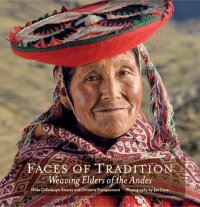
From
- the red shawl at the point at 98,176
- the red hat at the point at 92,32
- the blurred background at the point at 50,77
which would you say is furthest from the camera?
the blurred background at the point at 50,77

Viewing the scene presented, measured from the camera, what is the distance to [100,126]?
2484mm

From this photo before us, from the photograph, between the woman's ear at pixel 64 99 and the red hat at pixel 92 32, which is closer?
the red hat at pixel 92 32

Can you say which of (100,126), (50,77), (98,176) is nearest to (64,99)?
(100,126)

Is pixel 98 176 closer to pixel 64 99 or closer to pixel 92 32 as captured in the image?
pixel 64 99

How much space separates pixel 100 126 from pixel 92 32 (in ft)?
1.08

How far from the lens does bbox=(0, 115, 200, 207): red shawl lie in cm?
252

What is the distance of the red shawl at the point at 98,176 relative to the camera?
252 cm

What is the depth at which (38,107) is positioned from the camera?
26016mm

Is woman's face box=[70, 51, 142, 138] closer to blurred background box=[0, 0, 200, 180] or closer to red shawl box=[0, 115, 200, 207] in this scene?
red shawl box=[0, 115, 200, 207]

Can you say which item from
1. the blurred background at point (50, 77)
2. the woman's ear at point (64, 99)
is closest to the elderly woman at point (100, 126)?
the woman's ear at point (64, 99)

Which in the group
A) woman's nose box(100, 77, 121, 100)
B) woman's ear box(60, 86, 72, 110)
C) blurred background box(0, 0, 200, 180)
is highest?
blurred background box(0, 0, 200, 180)

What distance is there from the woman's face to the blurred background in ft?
0.85

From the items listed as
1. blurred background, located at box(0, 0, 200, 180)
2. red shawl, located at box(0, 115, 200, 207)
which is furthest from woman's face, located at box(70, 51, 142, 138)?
blurred background, located at box(0, 0, 200, 180)

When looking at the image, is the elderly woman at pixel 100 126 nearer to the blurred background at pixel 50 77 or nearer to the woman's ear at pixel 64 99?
the woman's ear at pixel 64 99
